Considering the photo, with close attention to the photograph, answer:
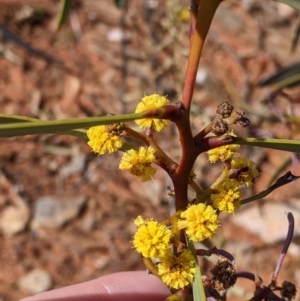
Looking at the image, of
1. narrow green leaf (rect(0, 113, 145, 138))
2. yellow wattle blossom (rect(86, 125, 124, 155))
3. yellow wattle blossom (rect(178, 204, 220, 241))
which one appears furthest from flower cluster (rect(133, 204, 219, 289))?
narrow green leaf (rect(0, 113, 145, 138))

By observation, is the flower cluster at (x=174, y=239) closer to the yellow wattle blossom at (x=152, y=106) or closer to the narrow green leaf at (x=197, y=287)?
the narrow green leaf at (x=197, y=287)

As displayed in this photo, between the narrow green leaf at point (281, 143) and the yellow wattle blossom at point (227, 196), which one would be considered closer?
the narrow green leaf at point (281, 143)

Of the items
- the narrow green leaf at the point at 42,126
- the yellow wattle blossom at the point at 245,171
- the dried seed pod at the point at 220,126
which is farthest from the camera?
the yellow wattle blossom at the point at 245,171

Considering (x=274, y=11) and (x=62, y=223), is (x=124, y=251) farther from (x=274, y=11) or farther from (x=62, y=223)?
(x=274, y=11)

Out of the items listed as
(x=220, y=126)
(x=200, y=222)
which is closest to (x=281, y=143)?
(x=220, y=126)

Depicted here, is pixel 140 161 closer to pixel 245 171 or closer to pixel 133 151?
pixel 133 151

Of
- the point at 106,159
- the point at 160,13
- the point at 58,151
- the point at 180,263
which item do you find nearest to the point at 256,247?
the point at 106,159

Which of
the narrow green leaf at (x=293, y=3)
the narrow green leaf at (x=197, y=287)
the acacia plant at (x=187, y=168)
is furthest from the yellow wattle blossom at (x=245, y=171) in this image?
the narrow green leaf at (x=293, y=3)
